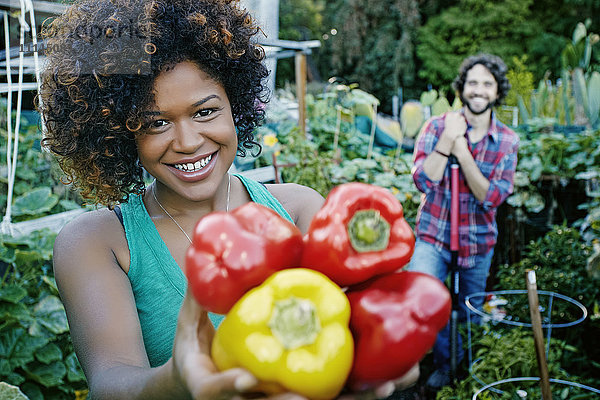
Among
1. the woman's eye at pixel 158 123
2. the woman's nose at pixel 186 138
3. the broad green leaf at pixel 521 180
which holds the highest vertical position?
the woman's eye at pixel 158 123

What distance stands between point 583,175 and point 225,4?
11.0 feet

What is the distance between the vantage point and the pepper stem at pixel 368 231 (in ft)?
2.84

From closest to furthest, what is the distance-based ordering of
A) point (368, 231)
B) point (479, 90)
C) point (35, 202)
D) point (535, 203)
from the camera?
1. point (368, 231)
2. point (35, 202)
3. point (479, 90)
4. point (535, 203)

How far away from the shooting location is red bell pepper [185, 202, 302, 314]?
834 millimetres

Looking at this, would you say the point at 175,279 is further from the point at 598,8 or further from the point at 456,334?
the point at 598,8

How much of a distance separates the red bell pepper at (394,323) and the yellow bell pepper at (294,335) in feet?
0.08

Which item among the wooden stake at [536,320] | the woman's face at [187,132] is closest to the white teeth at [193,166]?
the woman's face at [187,132]

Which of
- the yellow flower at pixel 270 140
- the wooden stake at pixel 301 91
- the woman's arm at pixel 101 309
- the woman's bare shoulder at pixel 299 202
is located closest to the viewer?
the woman's arm at pixel 101 309

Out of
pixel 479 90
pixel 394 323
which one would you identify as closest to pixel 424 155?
pixel 479 90

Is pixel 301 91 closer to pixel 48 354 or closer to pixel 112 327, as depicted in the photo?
pixel 48 354

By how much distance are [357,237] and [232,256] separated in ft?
0.64

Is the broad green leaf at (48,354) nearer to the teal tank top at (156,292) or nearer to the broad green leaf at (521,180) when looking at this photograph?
the teal tank top at (156,292)

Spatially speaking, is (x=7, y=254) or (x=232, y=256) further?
(x=7, y=254)

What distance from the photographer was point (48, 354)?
218cm
